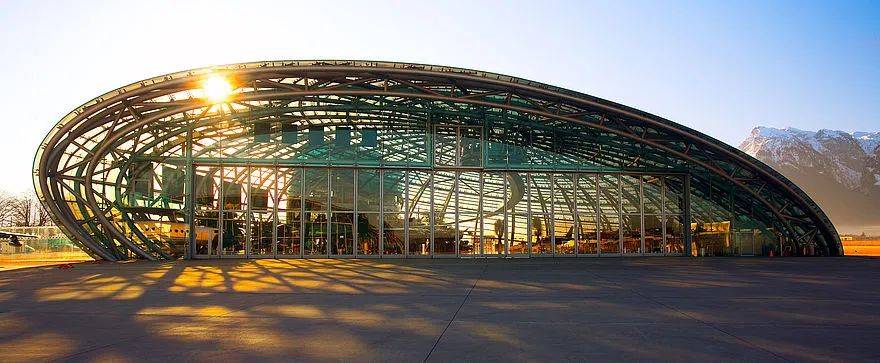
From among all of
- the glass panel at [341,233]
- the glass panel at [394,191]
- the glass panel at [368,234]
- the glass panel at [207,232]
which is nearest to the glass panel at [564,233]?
the glass panel at [394,191]

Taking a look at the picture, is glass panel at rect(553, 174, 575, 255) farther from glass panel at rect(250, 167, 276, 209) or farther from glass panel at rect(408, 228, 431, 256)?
glass panel at rect(250, 167, 276, 209)

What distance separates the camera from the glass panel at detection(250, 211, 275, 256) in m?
30.1

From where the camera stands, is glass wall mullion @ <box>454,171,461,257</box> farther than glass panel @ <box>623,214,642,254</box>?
No

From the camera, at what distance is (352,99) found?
97.9ft

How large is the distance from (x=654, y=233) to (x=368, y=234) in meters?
12.5

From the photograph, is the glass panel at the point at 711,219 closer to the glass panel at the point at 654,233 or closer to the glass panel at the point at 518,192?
the glass panel at the point at 654,233

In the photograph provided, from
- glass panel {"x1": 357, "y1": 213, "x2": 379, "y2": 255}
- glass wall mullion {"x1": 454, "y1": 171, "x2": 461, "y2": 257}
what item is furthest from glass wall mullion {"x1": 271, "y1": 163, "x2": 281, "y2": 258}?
glass wall mullion {"x1": 454, "y1": 171, "x2": 461, "y2": 257}

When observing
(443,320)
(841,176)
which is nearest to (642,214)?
(443,320)

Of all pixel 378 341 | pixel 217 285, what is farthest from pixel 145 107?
pixel 378 341

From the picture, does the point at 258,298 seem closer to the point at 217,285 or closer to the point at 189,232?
the point at 217,285

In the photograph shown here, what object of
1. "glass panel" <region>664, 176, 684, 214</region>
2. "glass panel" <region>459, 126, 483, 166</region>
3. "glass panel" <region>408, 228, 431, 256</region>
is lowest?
"glass panel" <region>408, 228, 431, 256</region>

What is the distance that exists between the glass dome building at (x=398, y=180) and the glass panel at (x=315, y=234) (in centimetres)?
5

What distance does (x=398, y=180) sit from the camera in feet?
102

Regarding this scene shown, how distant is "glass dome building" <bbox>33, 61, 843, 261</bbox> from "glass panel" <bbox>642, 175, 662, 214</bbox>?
62 mm
